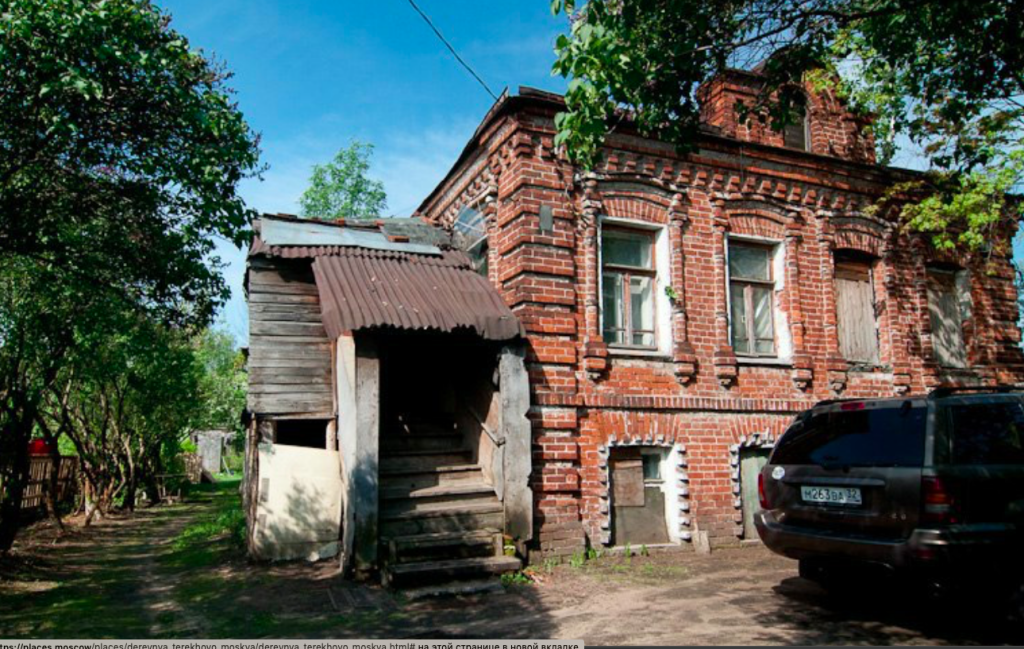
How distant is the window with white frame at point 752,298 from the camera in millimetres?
10531

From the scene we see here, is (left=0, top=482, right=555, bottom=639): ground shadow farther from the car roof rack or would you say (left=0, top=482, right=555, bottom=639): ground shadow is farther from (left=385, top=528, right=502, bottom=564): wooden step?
the car roof rack

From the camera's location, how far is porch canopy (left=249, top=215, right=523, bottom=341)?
8172mm

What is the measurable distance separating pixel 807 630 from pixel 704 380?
4.40 metres

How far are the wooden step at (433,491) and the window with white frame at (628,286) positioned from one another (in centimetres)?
269

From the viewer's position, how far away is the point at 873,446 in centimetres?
559

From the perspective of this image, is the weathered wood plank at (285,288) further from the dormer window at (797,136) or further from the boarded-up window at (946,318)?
the boarded-up window at (946,318)

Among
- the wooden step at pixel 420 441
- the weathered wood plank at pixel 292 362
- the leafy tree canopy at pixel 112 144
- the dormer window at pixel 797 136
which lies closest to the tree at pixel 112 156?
the leafy tree canopy at pixel 112 144

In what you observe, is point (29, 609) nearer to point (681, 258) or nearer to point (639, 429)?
point (639, 429)

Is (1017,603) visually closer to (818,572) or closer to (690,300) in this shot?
(818,572)

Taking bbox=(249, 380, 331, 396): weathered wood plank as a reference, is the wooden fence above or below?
below

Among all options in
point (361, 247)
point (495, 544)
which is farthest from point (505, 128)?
point (495, 544)

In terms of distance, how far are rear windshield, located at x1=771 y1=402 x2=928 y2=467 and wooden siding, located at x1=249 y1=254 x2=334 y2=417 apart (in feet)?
18.5

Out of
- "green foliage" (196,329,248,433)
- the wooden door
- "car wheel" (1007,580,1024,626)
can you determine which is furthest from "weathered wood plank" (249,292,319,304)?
"green foliage" (196,329,248,433)

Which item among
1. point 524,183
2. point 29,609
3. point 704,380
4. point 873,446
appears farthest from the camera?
point 704,380
